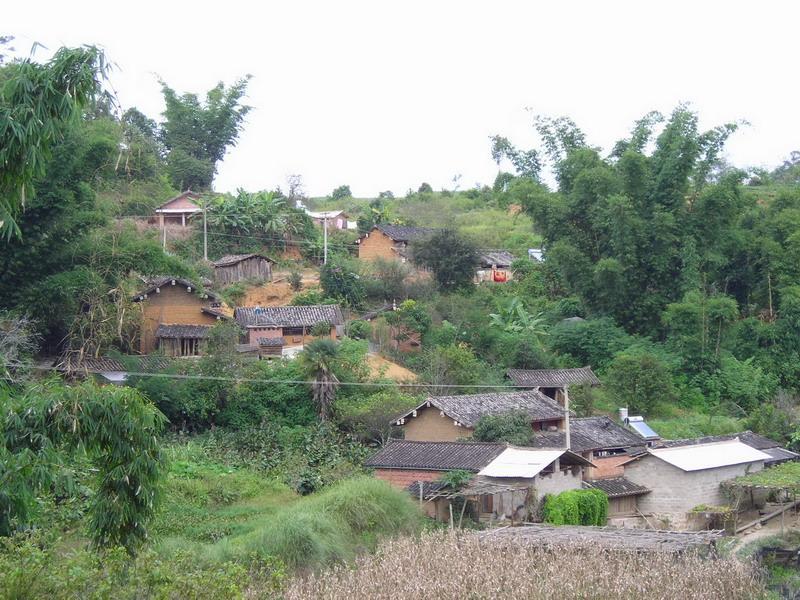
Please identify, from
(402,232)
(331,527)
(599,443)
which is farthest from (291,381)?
(402,232)

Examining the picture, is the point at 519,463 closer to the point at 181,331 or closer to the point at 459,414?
the point at 459,414

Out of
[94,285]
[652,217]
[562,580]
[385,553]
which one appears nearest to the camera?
[562,580]

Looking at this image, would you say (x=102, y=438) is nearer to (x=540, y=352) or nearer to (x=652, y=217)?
(x=540, y=352)

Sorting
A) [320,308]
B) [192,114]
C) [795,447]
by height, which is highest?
[192,114]

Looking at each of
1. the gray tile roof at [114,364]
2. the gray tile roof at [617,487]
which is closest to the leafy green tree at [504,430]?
the gray tile roof at [617,487]

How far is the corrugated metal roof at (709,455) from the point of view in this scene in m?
21.5

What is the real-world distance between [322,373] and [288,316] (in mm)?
4595

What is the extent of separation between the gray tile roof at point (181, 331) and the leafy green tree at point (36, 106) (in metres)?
20.0

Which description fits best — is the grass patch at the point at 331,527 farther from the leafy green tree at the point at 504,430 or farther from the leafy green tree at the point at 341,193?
the leafy green tree at the point at 341,193

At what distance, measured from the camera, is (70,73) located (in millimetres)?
5988

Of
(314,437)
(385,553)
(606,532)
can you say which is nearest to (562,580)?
(385,553)

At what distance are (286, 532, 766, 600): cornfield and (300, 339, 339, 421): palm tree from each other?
1058 cm

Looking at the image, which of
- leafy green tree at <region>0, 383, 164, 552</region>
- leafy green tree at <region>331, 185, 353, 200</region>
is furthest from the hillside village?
leafy green tree at <region>331, 185, 353, 200</region>

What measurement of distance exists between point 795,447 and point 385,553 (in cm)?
1812
